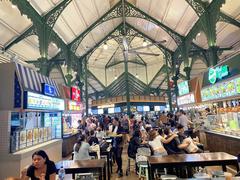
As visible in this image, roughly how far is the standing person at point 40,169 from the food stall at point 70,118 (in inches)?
236

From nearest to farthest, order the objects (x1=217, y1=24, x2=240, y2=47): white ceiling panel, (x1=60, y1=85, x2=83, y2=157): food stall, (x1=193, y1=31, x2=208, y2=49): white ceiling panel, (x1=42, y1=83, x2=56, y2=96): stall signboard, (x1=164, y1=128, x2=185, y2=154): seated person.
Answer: (x1=164, y1=128, x2=185, y2=154): seated person, (x1=42, y1=83, x2=56, y2=96): stall signboard, (x1=60, y1=85, x2=83, y2=157): food stall, (x1=217, y1=24, x2=240, y2=47): white ceiling panel, (x1=193, y1=31, x2=208, y2=49): white ceiling panel

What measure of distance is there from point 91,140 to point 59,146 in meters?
1.94

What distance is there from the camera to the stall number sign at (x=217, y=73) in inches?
283

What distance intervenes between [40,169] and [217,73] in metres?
6.99

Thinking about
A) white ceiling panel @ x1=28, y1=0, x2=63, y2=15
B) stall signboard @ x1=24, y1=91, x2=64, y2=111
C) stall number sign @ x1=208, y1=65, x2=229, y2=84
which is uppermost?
white ceiling panel @ x1=28, y1=0, x2=63, y2=15

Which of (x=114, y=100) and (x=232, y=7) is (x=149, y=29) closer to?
(x=232, y=7)

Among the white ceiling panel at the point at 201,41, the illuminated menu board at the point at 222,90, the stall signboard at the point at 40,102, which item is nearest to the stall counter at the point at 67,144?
the stall signboard at the point at 40,102

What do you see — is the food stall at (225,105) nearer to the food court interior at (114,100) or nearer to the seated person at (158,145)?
the food court interior at (114,100)

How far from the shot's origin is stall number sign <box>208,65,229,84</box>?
719 cm

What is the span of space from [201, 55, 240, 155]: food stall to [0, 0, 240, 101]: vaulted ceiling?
793 millimetres

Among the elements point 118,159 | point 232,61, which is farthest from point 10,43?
point 232,61

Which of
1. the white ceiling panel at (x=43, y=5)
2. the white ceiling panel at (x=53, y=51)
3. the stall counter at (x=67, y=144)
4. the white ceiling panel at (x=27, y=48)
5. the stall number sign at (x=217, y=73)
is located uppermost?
the white ceiling panel at (x=43, y=5)

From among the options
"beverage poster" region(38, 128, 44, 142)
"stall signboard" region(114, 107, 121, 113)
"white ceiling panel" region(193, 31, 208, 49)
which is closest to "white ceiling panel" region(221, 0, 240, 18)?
"white ceiling panel" region(193, 31, 208, 49)

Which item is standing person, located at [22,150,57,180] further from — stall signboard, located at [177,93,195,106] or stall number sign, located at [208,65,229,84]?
stall signboard, located at [177,93,195,106]
